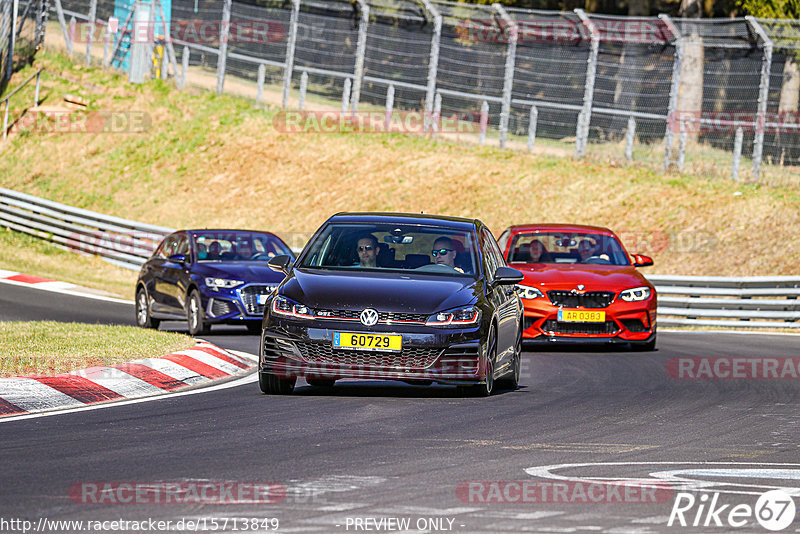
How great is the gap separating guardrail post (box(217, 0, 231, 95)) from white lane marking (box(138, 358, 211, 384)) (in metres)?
26.8

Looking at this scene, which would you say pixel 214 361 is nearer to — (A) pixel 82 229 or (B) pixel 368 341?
(B) pixel 368 341

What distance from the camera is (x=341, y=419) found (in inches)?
380

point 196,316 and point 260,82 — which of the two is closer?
point 196,316

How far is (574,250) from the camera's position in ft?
60.0

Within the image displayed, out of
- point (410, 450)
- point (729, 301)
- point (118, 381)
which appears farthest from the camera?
point (729, 301)

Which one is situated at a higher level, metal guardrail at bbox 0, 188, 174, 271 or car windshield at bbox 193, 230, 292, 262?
car windshield at bbox 193, 230, 292, 262

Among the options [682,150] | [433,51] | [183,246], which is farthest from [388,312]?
[433,51]

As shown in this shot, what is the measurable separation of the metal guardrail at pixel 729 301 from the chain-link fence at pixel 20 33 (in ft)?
88.7

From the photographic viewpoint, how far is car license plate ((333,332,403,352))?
10586mm

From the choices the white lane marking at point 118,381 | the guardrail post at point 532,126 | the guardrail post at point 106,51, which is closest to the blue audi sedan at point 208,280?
the white lane marking at point 118,381

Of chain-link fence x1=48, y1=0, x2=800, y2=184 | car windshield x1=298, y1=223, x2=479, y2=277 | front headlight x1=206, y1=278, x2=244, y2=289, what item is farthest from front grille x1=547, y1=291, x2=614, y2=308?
chain-link fence x1=48, y1=0, x2=800, y2=184

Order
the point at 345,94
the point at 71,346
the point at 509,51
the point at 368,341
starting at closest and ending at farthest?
the point at 368,341 < the point at 71,346 < the point at 509,51 < the point at 345,94

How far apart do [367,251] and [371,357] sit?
1490mm

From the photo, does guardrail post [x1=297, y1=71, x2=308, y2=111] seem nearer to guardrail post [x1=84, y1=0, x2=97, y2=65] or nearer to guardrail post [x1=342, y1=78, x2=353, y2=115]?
guardrail post [x1=342, y1=78, x2=353, y2=115]
